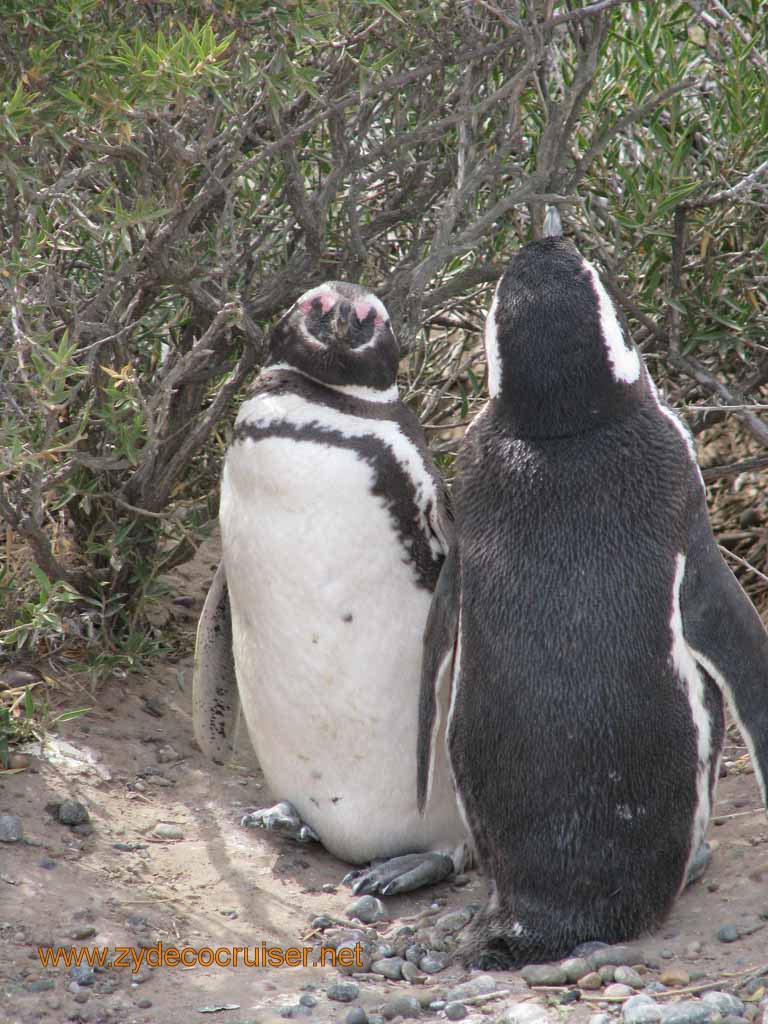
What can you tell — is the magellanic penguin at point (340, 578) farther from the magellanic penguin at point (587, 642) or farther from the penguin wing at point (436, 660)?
the magellanic penguin at point (587, 642)

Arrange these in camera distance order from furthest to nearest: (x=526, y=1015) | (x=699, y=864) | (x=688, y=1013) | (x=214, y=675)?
(x=214, y=675) → (x=699, y=864) → (x=526, y=1015) → (x=688, y=1013)

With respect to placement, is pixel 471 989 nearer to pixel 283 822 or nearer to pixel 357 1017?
pixel 357 1017

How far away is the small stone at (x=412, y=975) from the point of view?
7.93 feet

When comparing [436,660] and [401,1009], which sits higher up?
[436,660]

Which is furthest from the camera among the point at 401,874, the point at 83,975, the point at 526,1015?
the point at 401,874

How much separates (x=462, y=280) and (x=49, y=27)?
1.26 m

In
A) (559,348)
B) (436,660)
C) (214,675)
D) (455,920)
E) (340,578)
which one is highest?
(559,348)

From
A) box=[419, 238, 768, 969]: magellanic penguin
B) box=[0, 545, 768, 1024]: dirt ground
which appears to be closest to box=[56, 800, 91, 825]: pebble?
box=[0, 545, 768, 1024]: dirt ground

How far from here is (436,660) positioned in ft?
8.71

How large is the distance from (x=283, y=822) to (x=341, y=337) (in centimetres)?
103

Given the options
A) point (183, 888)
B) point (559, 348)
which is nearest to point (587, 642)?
point (559, 348)

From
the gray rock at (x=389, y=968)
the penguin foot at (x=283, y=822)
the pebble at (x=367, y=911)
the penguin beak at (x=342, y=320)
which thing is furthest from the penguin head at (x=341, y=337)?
the gray rock at (x=389, y=968)

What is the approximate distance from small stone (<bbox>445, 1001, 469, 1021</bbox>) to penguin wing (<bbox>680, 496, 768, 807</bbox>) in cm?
65

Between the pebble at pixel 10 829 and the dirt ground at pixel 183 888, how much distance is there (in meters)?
0.02
